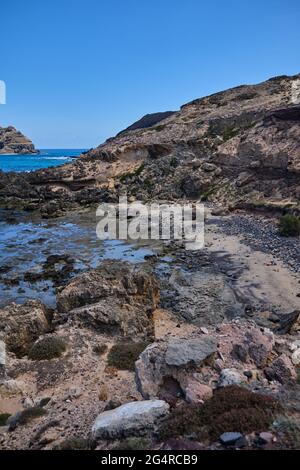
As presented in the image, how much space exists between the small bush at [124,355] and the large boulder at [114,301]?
1.50 meters

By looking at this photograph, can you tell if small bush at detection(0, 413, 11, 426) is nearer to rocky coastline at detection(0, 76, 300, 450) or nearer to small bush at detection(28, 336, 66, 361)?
rocky coastline at detection(0, 76, 300, 450)

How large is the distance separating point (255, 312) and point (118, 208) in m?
32.5

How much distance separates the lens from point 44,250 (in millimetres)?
31469

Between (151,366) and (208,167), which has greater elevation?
(208,167)

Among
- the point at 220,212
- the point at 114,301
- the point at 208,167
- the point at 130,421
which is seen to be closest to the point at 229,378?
the point at 130,421

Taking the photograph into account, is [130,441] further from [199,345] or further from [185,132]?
[185,132]

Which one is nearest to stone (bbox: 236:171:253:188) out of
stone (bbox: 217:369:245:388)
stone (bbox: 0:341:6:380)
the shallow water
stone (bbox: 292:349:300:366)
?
the shallow water

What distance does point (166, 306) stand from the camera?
64.0 ft

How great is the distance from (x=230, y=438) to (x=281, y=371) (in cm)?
388

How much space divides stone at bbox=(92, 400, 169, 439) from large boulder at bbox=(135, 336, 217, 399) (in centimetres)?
121

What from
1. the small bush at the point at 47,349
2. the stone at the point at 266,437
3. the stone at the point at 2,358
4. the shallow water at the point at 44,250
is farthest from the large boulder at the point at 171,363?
the shallow water at the point at 44,250

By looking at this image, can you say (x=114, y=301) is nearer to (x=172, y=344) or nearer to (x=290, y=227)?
(x=172, y=344)
